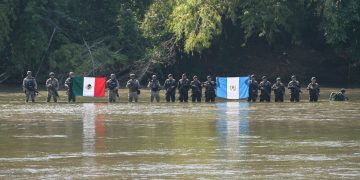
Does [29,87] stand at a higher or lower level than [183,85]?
lower

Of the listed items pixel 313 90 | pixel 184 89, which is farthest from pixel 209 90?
pixel 313 90

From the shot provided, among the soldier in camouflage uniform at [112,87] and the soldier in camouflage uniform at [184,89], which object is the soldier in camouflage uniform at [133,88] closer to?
the soldier in camouflage uniform at [112,87]

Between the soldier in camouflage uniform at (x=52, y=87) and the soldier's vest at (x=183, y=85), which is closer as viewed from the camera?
the soldier in camouflage uniform at (x=52, y=87)

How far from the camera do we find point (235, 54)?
213 ft

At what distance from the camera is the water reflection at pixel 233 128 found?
21734mm

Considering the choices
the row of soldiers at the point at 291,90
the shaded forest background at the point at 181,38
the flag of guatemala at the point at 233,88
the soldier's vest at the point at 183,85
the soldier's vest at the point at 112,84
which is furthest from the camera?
the shaded forest background at the point at 181,38

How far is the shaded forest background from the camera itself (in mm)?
57969

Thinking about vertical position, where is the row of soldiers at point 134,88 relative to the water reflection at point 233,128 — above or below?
above

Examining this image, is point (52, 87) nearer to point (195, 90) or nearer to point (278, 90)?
point (195, 90)

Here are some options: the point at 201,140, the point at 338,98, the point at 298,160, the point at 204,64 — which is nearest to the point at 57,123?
the point at 201,140

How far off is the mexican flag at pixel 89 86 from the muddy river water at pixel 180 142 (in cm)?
742

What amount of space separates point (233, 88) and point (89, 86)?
658cm

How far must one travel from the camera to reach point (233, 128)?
1097 inches

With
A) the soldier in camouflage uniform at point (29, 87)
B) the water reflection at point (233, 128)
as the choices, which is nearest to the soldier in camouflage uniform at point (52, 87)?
the soldier in camouflage uniform at point (29, 87)
